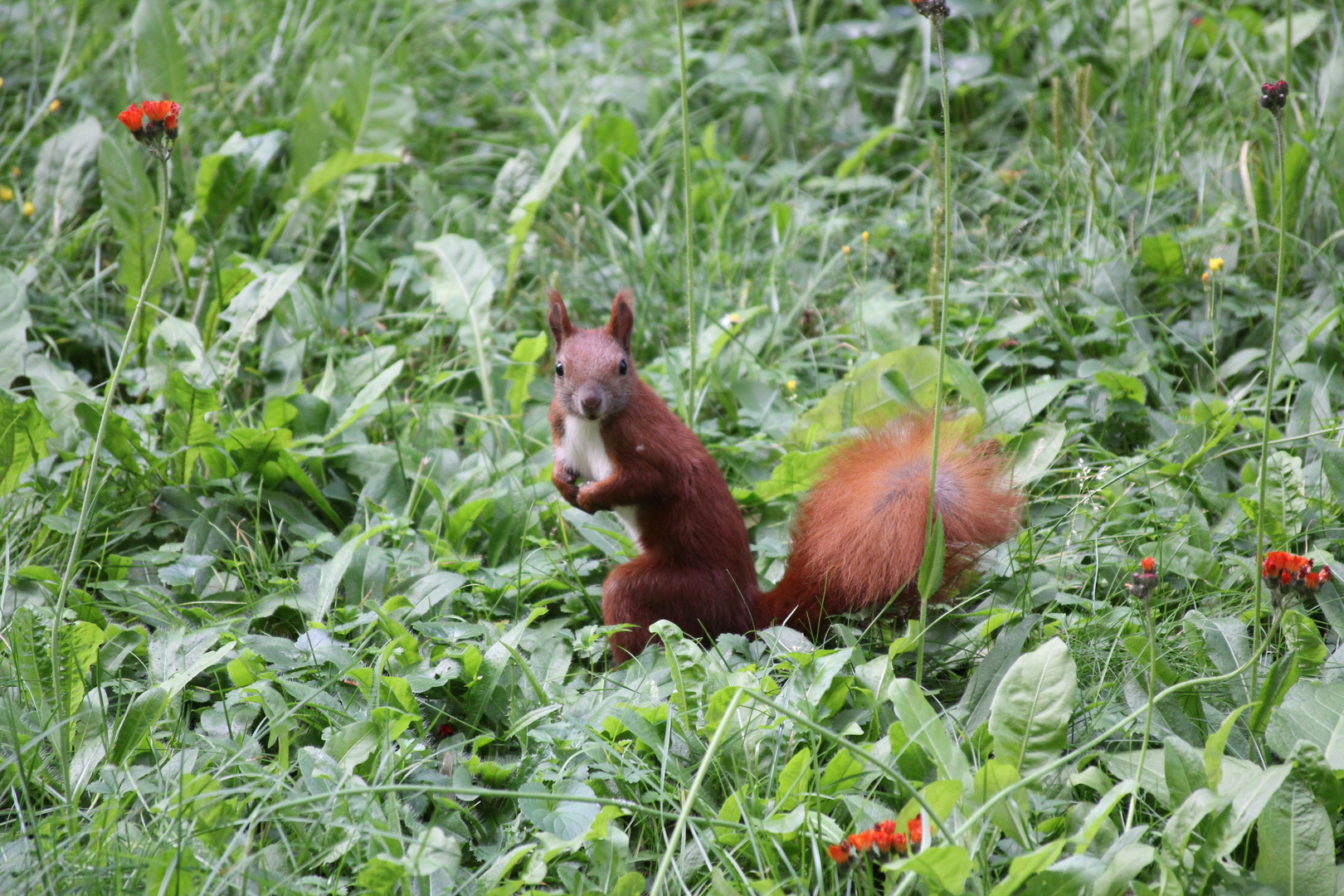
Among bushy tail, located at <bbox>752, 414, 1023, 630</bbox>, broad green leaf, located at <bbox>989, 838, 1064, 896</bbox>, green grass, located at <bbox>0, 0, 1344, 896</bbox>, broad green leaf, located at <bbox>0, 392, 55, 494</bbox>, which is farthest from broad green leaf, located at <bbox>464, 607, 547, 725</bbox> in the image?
broad green leaf, located at <bbox>0, 392, 55, 494</bbox>

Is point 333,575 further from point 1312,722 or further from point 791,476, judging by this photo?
point 1312,722

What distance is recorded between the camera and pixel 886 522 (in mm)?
2186

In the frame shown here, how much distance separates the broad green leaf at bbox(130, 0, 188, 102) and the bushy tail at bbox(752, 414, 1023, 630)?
Result: 2873 millimetres

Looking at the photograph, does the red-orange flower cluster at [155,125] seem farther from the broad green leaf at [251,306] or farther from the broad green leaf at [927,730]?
the broad green leaf at [927,730]

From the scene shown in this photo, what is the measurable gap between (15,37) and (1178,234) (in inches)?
170

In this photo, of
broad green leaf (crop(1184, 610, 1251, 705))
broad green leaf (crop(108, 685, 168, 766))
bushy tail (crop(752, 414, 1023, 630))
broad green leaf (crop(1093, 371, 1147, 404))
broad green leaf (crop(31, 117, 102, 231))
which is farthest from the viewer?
broad green leaf (crop(31, 117, 102, 231))

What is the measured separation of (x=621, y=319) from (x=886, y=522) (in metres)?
0.74

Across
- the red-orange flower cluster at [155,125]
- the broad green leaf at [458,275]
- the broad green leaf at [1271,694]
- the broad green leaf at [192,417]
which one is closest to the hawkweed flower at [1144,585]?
the broad green leaf at [1271,694]

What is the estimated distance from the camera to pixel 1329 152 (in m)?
3.42

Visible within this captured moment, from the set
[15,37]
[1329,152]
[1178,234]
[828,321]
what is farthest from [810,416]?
[15,37]

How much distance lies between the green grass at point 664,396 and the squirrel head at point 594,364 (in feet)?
1.23

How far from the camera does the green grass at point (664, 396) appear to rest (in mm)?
1754

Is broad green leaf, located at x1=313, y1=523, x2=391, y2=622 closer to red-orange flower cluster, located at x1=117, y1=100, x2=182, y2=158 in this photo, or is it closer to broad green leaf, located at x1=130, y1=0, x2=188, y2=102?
red-orange flower cluster, located at x1=117, y1=100, x2=182, y2=158

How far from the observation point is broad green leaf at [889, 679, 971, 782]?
69.6 inches
